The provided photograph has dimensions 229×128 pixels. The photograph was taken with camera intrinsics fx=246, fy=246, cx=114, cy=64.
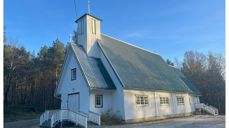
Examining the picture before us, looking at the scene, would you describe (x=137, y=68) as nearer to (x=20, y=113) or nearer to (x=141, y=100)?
(x=141, y=100)

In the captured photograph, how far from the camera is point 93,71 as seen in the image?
64.8 feet

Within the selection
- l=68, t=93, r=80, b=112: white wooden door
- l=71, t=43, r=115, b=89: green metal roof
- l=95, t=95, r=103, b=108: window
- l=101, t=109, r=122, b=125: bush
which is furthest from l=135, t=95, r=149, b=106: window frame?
l=68, t=93, r=80, b=112: white wooden door

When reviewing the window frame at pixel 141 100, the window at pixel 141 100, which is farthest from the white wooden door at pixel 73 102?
the window at pixel 141 100

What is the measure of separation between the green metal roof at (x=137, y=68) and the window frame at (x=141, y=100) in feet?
2.44

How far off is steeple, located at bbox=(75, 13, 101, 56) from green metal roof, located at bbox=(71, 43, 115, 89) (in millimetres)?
655

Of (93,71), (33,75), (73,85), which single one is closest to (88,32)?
(93,71)

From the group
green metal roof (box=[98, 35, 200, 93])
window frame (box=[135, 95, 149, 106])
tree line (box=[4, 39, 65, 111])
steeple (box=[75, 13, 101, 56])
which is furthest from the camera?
tree line (box=[4, 39, 65, 111])

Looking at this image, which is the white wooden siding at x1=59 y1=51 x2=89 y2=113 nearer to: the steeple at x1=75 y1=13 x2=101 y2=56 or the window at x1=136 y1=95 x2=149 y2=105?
the steeple at x1=75 y1=13 x2=101 y2=56

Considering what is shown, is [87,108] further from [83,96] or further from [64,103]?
[64,103]

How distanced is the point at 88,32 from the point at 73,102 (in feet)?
20.3

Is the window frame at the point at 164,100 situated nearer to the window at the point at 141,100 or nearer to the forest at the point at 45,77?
the window at the point at 141,100

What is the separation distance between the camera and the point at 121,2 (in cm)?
1452

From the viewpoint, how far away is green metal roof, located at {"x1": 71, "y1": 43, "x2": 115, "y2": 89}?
18.7 meters

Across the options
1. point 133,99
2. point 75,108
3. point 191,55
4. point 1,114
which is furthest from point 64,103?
point 191,55
